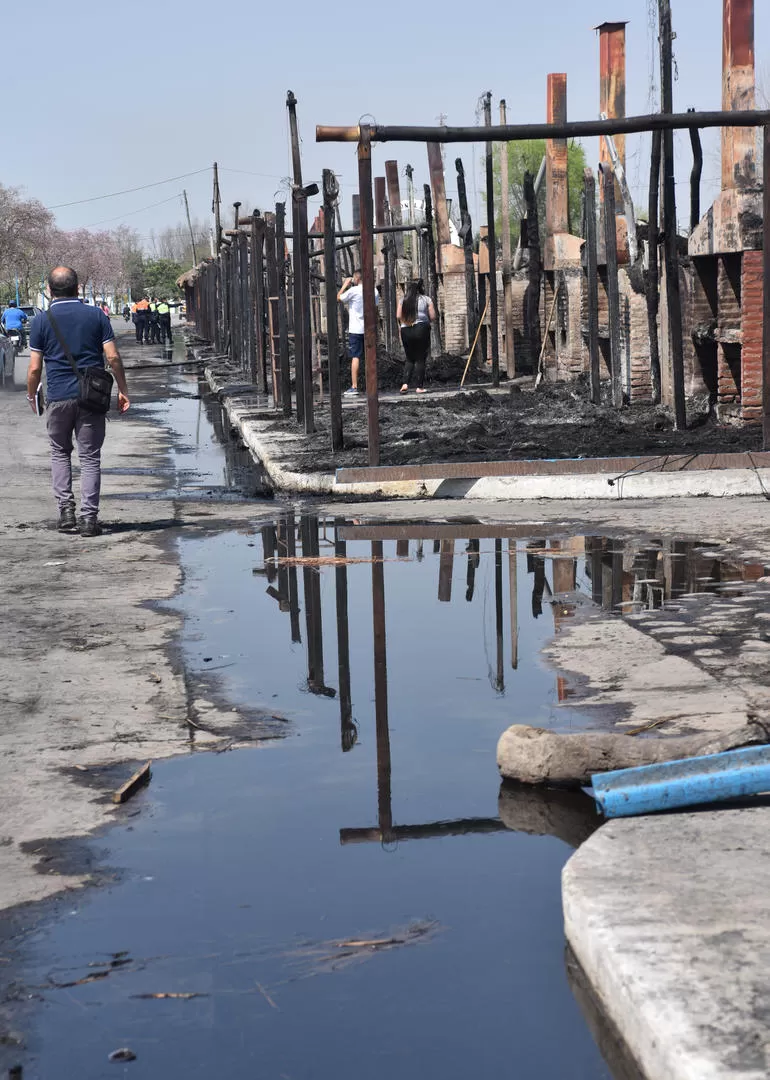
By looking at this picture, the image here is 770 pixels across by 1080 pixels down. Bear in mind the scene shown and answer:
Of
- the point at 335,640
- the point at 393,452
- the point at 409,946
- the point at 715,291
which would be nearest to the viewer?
the point at 409,946

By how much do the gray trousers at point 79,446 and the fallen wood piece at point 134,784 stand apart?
5481 mm

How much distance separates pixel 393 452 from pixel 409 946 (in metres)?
10.1

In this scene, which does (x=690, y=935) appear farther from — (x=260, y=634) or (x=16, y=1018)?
(x=260, y=634)

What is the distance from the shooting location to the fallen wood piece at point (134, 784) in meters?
4.58

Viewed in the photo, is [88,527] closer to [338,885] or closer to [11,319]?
[338,885]

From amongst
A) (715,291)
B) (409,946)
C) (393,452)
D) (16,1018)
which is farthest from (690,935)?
(715,291)

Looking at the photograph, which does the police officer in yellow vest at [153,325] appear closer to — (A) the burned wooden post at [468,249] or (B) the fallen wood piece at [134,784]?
(A) the burned wooden post at [468,249]

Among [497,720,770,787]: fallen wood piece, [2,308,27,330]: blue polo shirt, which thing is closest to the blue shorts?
[497,720,770,787]: fallen wood piece

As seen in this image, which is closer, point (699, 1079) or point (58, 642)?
point (699, 1079)

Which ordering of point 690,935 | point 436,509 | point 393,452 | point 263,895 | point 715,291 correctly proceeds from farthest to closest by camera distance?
point 715,291 < point 393,452 < point 436,509 < point 263,895 < point 690,935

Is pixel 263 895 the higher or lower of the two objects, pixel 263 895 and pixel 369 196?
the lower

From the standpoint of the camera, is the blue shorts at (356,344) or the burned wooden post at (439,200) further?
the burned wooden post at (439,200)

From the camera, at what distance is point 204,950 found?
348 cm

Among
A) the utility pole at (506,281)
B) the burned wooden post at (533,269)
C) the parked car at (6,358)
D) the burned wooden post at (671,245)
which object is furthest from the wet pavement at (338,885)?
the parked car at (6,358)
